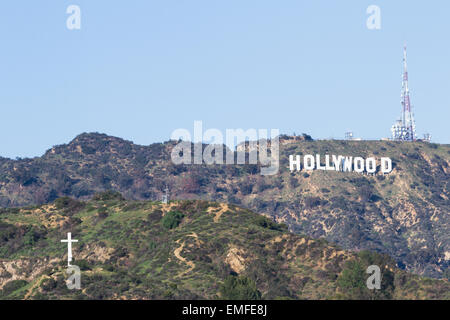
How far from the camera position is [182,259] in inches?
6531

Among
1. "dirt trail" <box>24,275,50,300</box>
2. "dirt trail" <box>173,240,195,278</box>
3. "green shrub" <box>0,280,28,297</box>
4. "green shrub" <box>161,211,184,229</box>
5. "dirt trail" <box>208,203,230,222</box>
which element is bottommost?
"green shrub" <box>0,280,28,297</box>

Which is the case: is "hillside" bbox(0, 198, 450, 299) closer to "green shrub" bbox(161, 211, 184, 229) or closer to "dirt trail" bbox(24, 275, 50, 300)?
"green shrub" bbox(161, 211, 184, 229)

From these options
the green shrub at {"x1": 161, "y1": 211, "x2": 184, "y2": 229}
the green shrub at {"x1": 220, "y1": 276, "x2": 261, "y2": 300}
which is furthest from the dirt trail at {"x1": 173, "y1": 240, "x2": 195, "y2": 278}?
the green shrub at {"x1": 220, "y1": 276, "x2": 261, "y2": 300}

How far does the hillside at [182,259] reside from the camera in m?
144

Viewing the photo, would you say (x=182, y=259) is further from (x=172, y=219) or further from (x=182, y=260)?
(x=172, y=219)

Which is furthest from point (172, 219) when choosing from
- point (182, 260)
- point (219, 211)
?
point (182, 260)

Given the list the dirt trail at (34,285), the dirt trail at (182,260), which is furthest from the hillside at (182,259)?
the dirt trail at (34,285)

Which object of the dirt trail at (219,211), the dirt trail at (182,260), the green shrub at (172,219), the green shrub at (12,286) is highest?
the dirt trail at (219,211)

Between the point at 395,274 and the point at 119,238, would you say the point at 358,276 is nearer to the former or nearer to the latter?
the point at 395,274

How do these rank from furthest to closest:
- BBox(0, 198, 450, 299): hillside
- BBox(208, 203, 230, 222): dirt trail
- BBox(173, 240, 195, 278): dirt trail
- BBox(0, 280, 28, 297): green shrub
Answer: BBox(208, 203, 230, 222): dirt trail
BBox(173, 240, 195, 278): dirt trail
BBox(0, 280, 28, 297): green shrub
BBox(0, 198, 450, 299): hillside

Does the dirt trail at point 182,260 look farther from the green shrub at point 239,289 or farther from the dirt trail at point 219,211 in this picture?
the dirt trail at point 219,211

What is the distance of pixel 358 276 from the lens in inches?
6038

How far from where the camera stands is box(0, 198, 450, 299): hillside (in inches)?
5664
